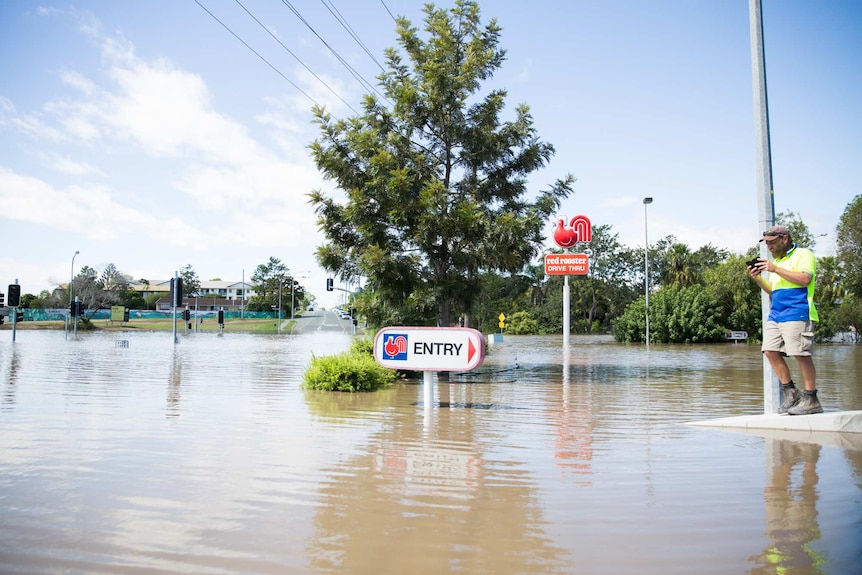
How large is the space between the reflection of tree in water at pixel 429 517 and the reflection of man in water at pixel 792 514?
46.1 inches

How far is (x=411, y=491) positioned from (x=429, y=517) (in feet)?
2.15

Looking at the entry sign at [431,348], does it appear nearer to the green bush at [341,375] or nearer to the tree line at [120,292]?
the green bush at [341,375]

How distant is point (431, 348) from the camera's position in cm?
934

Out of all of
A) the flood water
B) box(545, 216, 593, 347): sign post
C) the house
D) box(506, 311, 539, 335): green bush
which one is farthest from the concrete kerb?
the house

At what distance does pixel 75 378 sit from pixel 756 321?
45.5m

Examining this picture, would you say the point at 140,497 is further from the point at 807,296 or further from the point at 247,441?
the point at 807,296

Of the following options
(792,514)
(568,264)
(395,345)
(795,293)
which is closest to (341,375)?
(395,345)

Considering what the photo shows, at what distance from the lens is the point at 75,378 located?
525 inches

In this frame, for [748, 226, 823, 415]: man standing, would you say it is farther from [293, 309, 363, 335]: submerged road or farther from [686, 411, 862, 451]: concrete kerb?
[293, 309, 363, 335]: submerged road

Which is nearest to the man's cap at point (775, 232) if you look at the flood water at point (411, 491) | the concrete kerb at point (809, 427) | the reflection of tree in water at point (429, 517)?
the concrete kerb at point (809, 427)

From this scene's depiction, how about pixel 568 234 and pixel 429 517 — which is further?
pixel 568 234

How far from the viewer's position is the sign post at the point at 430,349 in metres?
9.13

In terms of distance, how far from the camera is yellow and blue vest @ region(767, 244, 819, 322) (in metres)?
6.71

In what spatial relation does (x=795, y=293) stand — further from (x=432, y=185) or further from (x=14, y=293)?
(x=14, y=293)
